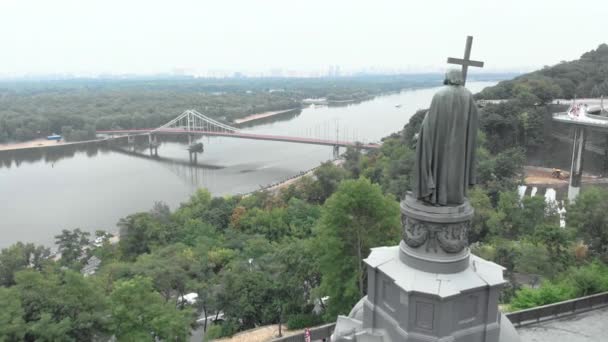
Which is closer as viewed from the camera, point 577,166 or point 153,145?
point 577,166

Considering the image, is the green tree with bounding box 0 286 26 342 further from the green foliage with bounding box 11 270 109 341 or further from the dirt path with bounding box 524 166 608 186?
the dirt path with bounding box 524 166 608 186

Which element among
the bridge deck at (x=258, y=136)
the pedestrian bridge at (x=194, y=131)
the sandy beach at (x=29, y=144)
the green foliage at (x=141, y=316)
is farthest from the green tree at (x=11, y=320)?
the sandy beach at (x=29, y=144)

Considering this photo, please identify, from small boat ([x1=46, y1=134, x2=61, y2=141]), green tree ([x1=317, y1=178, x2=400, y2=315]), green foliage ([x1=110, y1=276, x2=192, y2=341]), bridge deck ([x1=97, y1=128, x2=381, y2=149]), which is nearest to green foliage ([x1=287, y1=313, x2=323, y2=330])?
green tree ([x1=317, y1=178, x2=400, y2=315])

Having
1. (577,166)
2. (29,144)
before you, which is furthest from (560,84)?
(29,144)

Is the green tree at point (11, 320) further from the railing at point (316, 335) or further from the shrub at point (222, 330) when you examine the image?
the railing at point (316, 335)

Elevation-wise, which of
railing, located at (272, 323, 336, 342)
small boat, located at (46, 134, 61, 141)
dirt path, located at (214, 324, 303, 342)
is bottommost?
small boat, located at (46, 134, 61, 141)

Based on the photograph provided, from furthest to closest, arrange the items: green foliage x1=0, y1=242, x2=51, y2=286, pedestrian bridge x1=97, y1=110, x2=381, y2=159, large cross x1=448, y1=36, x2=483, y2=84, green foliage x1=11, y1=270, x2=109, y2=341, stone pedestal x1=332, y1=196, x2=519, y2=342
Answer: pedestrian bridge x1=97, y1=110, x2=381, y2=159 → green foliage x1=0, y1=242, x2=51, y2=286 → green foliage x1=11, y1=270, x2=109, y2=341 → large cross x1=448, y1=36, x2=483, y2=84 → stone pedestal x1=332, y1=196, x2=519, y2=342

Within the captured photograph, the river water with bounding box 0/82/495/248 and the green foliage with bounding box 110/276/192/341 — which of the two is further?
the river water with bounding box 0/82/495/248

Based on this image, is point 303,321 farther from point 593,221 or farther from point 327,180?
point 327,180

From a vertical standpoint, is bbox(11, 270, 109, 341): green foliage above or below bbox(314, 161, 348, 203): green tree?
above
